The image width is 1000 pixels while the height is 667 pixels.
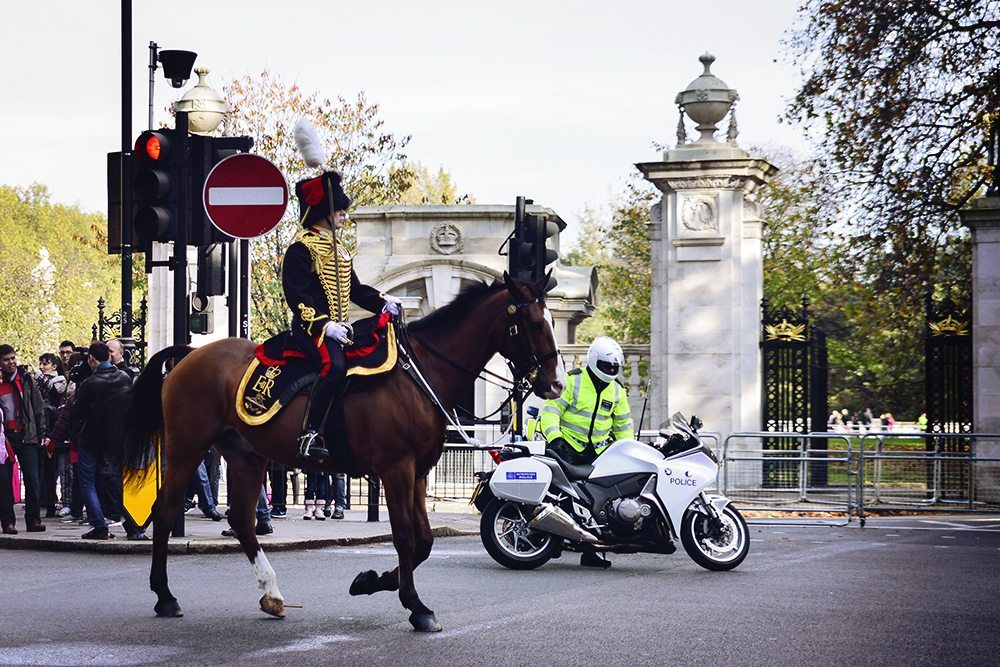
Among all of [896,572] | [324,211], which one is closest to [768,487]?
[896,572]

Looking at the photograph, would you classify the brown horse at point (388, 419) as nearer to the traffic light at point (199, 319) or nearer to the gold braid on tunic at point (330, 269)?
the gold braid on tunic at point (330, 269)

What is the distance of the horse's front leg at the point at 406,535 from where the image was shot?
9.21 meters

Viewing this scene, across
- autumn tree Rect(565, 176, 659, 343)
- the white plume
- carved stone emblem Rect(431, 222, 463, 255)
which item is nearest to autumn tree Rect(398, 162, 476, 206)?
autumn tree Rect(565, 176, 659, 343)

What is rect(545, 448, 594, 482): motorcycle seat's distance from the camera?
1348cm

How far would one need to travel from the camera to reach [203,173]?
13992mm

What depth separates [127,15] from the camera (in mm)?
17094

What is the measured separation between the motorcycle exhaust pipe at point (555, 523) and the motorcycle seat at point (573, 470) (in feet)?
1.37

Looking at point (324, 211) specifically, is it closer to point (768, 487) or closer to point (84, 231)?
point (768, 487)

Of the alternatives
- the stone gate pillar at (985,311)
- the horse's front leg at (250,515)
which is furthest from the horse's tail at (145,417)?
the stone gate pillar at (985,311)

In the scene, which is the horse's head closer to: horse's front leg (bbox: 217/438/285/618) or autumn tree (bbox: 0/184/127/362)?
horse's front leg (bbox: 217/438/285/618)

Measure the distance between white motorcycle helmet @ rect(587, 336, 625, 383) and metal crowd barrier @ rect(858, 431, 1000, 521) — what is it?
318 inches

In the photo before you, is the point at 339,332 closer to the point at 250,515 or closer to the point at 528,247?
the point at 250,515

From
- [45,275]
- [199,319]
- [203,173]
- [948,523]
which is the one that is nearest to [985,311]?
[948,523]

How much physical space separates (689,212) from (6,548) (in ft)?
38.0
